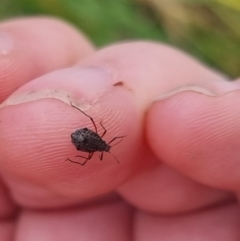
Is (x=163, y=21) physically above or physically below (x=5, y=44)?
above

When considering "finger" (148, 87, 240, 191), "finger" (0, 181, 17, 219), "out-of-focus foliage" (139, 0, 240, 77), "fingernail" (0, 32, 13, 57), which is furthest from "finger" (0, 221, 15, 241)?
"out-of-focus foliage" (139, 0, 240, 77)

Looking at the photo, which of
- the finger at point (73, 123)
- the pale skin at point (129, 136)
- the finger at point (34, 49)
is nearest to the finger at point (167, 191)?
the pale skin at point (129, 136)

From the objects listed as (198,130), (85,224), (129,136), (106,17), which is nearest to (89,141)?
(129,136)

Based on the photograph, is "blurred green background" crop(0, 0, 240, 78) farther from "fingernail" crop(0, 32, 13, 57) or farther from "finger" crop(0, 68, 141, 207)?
"finger" crop(0, 68, 141, 207)

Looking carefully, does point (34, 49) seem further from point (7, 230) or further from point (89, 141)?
point (7, 230)

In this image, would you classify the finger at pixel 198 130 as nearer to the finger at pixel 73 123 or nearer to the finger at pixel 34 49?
the finger at pixel 73 123

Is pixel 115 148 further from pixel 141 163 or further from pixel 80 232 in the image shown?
pixel 80 232

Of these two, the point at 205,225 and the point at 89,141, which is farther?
the point at 205,225

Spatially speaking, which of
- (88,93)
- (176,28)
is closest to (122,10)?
(176,28)
